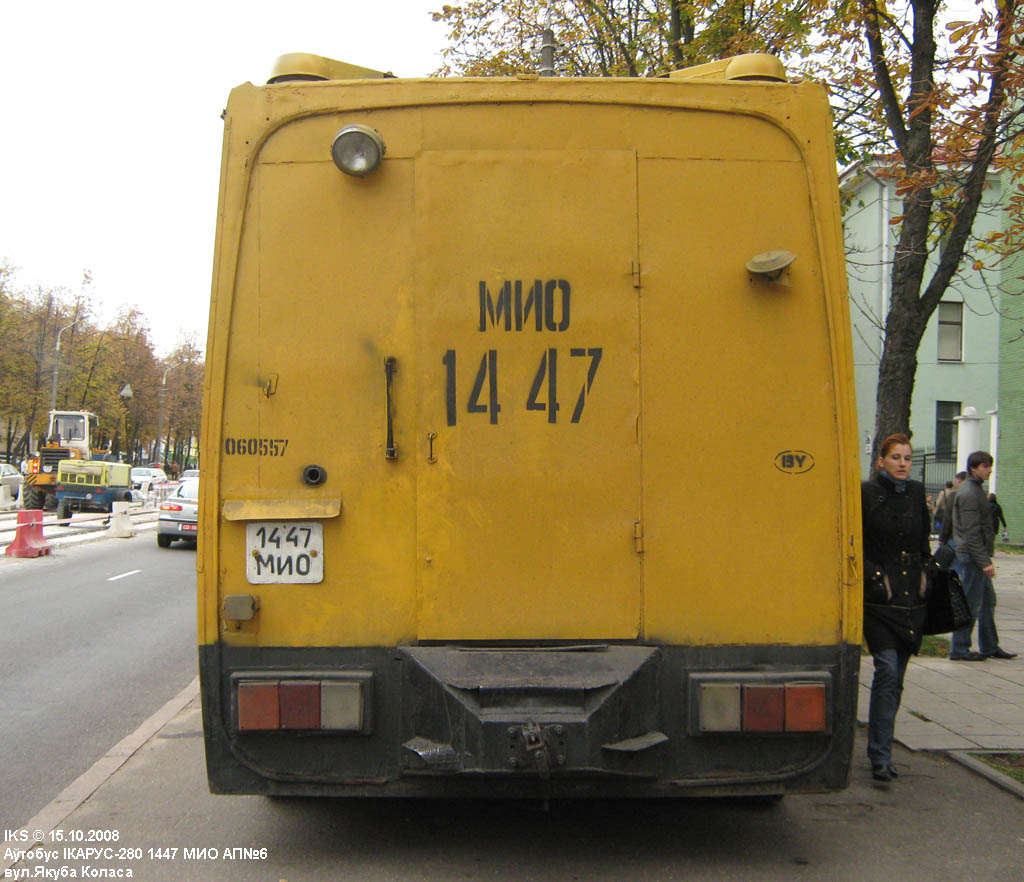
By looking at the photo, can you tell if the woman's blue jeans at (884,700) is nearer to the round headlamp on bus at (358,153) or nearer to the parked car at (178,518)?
the round headlamp on bus at (358,153)

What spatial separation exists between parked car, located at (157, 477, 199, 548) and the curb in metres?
17.6

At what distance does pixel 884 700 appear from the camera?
5.58 metres

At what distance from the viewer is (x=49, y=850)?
4590 millimetres

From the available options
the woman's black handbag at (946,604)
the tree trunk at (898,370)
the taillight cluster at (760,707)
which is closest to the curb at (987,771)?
the woman's black handbag at (946,604)

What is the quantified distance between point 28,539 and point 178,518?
2973 millimetres

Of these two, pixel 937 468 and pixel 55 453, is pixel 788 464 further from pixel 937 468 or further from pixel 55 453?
pixel 55 453

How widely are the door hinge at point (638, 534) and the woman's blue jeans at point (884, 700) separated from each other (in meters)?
2.22

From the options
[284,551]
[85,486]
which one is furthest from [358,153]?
[85,486]

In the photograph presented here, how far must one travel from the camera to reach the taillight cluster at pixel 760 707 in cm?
392

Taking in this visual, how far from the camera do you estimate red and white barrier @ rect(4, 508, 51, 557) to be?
63.9 feet

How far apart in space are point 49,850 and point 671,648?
294 cm

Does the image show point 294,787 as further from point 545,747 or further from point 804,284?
point 804,284

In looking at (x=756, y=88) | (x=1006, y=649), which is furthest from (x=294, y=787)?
(x=1006, y=649)

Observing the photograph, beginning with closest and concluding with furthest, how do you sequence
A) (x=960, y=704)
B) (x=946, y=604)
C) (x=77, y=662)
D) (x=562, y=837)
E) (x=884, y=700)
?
(x=562, y=837) → (x=884, y=700) → (x=946, y=604) → (x=960, y=704) → (x=77, y=662)
